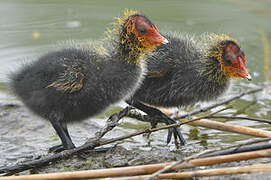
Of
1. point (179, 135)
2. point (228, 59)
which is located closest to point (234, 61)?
point (228, 59)

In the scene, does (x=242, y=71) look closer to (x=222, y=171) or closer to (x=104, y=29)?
(x=222, y=171)

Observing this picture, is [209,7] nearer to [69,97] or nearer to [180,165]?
[69,97]

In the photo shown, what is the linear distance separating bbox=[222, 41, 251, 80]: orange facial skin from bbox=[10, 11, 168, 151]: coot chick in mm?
609

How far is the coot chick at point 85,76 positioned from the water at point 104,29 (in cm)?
46

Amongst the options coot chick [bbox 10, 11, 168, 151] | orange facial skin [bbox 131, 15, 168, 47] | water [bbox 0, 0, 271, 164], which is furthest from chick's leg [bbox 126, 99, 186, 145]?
orange facial skin [bbox 131, 15, 168, 47]

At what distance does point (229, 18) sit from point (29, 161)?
5.75 meters

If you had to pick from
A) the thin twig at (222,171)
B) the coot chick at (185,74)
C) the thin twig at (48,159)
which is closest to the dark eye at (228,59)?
the coot chick at (185,74)

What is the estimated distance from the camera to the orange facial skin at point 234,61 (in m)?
3.76

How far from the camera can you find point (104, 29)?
23.9 ft

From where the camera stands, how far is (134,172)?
8.80 feet

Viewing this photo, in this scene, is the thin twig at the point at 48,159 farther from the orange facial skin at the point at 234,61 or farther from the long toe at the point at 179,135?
the orange facial skin at the point at 234,61

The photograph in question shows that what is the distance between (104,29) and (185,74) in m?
3.52

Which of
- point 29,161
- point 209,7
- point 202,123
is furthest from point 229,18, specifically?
point 29,161

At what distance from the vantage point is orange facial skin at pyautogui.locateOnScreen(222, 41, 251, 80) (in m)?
3.76
